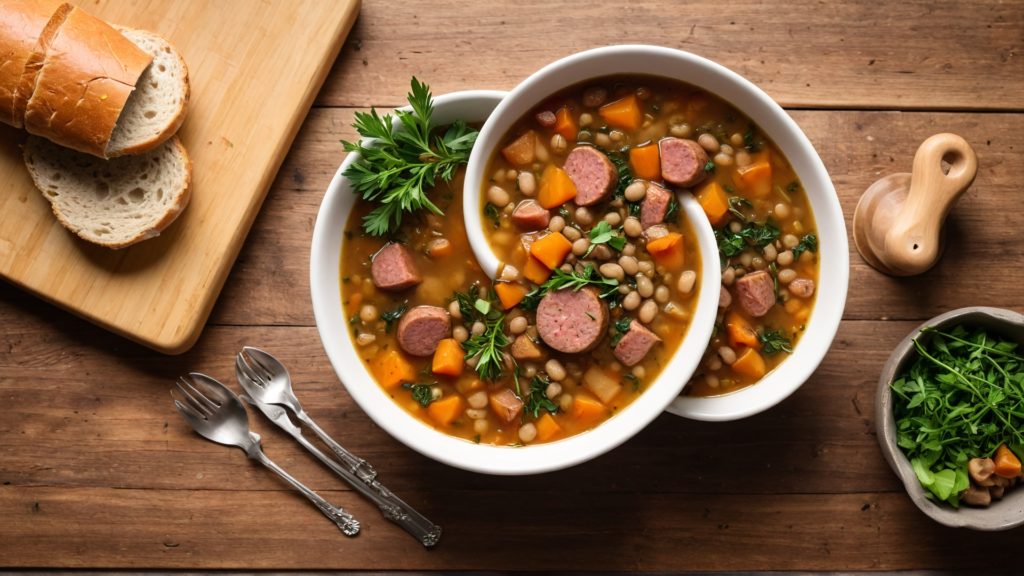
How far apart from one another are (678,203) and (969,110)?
5.90ft

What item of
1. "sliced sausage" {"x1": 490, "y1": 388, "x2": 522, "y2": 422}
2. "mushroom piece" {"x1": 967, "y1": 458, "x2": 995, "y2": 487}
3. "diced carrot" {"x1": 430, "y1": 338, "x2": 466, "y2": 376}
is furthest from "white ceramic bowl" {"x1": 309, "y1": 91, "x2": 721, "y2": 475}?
"mushroom piece" {"x1": 967, "y1": 458, "x2": 995, "y2": 487}

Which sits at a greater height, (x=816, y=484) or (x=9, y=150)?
(x=9, y=150)

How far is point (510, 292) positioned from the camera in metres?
2.45

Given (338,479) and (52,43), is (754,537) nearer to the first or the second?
(338,479)

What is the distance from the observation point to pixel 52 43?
2.56 meters

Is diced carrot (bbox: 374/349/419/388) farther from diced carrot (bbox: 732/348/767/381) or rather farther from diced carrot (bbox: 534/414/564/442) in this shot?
diced carrot (bbox: 732/348/767/381)

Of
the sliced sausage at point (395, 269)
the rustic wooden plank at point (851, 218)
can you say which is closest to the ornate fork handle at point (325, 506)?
the rustic wooden plank at point (851, 218)

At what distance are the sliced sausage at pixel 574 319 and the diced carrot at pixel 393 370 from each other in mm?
641

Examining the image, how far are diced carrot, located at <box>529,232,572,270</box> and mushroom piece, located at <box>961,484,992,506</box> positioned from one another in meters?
2.15

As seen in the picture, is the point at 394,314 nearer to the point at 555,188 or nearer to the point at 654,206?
the point at 555,188

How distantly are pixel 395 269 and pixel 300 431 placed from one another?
1.06 meters

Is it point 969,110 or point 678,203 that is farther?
point 969,110

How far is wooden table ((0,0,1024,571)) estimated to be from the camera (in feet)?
9.41

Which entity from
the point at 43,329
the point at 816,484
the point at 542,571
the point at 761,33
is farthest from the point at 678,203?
the point at 43,329
